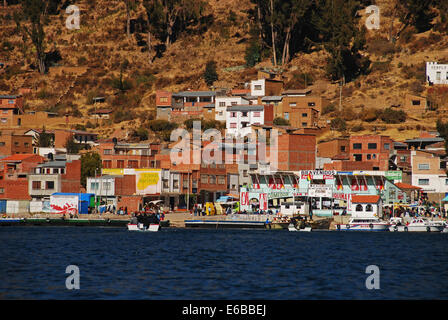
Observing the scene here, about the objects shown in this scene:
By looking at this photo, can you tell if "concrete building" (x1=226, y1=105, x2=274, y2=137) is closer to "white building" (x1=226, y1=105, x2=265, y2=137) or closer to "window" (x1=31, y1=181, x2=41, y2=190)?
"white building" (x1=226, y1=105, x2=265, y2=137)

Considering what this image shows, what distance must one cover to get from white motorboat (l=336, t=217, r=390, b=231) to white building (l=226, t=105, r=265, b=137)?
45.0 m

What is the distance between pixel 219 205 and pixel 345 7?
202 feet

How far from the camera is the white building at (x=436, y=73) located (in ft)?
468

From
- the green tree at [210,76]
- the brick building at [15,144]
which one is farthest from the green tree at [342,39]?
the brick building at [15,144]

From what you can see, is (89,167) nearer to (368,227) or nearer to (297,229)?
(297,229)

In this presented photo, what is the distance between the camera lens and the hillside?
145250 millimetres

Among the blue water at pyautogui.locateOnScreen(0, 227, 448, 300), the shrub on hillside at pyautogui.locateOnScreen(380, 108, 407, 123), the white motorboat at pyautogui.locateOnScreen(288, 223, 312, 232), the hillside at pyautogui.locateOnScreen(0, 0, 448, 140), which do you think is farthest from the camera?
the hillside at pyautogui.locateOnScreen(0, 0, 448, 140)

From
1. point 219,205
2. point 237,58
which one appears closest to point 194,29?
point 237,58

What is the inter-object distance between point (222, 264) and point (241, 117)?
272 ft

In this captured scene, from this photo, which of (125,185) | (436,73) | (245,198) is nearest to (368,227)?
(245,198)

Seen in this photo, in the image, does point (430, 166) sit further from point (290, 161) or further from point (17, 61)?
point (17, 61)

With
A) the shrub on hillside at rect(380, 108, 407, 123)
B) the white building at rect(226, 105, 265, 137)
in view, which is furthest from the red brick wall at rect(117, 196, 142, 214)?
the shrub on hillside at rect(380, 108, 407, 123)

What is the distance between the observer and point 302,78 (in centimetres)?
15450

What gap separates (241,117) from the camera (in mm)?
137625
